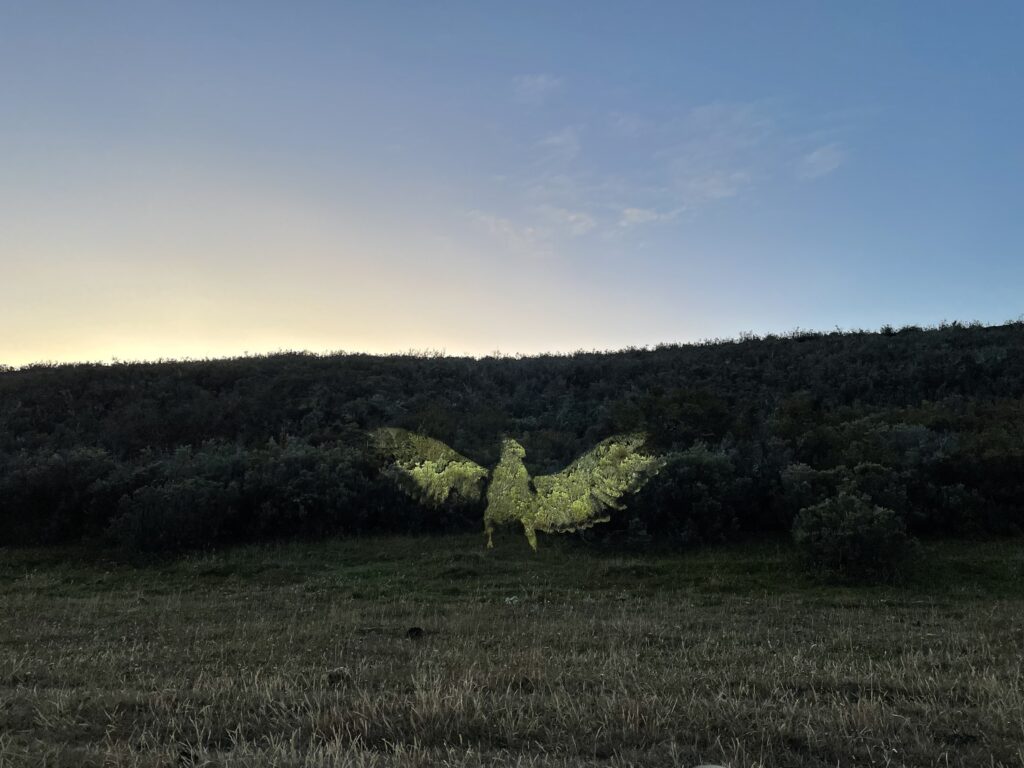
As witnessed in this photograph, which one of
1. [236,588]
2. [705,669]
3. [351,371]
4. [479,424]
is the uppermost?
[351,371]

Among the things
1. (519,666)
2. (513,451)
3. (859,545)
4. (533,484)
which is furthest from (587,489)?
(519,666)

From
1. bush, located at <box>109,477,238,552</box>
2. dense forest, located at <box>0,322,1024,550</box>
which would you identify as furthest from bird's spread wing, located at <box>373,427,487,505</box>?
bush, located at <box>109,477,238,552</box>

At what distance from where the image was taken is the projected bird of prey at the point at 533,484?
15.8m

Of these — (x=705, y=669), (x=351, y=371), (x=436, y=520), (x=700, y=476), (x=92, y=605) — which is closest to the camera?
(x=705, y=669)

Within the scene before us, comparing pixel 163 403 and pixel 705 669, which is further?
pixel 163 403

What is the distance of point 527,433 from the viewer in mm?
24047

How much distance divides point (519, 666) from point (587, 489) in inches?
410

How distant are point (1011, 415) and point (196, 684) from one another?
21880mm

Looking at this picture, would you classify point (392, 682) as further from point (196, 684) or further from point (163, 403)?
point (163, 403)

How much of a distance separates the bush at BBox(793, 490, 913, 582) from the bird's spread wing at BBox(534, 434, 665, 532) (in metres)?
4.14

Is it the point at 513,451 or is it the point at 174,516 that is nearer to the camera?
the point at 174,516

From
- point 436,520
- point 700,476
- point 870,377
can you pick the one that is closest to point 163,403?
point 436,520

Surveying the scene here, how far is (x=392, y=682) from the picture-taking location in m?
5.45

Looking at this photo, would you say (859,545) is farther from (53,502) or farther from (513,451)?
(53,502)
